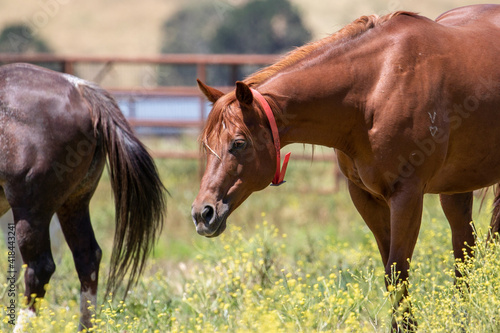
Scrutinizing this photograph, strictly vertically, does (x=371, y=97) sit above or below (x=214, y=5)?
below

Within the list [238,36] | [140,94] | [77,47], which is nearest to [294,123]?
[140,94]

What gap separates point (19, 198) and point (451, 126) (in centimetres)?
256

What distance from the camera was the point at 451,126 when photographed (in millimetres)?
3535

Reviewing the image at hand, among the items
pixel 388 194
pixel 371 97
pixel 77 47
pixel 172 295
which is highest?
pixel 77 47

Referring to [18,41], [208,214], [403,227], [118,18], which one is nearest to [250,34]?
[18,41]

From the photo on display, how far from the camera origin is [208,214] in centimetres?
322

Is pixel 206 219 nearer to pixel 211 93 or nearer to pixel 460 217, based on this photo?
pixel 211 93

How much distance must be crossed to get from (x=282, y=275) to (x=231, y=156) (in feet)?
5.74

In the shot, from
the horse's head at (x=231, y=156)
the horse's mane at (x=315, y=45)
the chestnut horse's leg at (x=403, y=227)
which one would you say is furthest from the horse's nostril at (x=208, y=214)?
the chestnut horse's leg at (x=403, y=227)

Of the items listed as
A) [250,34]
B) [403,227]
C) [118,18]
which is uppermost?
[118,18]

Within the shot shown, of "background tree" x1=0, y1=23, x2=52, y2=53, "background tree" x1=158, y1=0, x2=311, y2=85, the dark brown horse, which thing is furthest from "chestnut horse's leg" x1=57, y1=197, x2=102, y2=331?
"background tree" x1=158, y1=0, x2=311, y2=85

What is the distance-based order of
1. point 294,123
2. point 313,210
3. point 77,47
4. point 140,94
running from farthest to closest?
1. point 77,47
2. point 140,94
3. point 313,210
4. point 294,123

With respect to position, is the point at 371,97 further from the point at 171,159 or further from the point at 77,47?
the point at 77,47

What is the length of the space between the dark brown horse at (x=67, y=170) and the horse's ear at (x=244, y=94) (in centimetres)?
117
